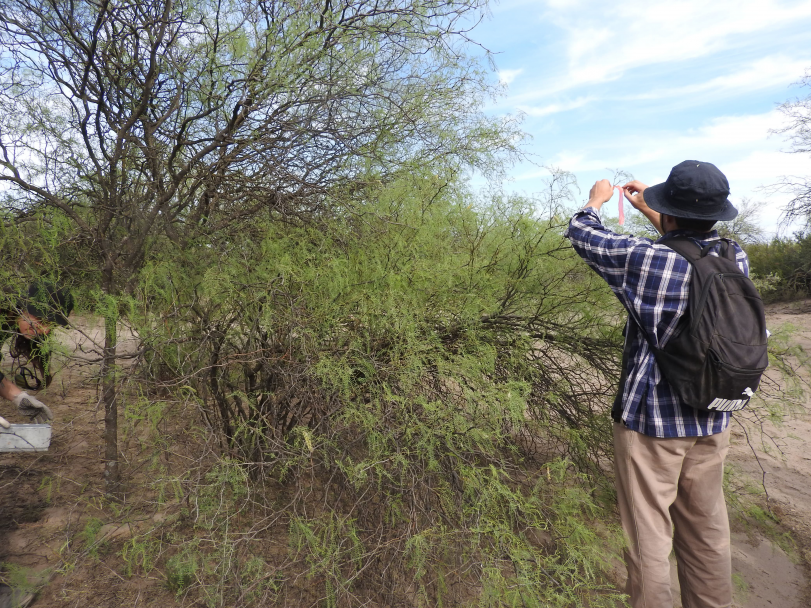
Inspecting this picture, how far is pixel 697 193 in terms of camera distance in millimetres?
2156

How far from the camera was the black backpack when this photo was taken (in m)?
2.01

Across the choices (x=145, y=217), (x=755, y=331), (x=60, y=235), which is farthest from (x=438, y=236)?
(x=60, y=235)

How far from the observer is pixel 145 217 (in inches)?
129

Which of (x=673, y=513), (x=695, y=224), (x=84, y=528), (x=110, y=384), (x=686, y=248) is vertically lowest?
(x=84, y=528)

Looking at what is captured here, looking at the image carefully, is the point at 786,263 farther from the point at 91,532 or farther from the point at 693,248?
the point at 91,532

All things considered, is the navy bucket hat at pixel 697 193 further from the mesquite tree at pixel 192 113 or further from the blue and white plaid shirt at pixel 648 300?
the mesquite tree at pixel 192 113

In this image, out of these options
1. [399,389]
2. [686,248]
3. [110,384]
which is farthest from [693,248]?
[110,384]

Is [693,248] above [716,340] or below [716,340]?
above

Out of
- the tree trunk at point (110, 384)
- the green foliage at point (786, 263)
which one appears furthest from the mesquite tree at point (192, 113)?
the green foliage at point (786, 263)

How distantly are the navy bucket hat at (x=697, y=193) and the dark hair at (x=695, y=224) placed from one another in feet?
0.14

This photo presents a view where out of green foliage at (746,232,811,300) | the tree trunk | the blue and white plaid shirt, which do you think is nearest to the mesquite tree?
the tree trunk

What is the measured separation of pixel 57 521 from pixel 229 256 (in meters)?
2.15

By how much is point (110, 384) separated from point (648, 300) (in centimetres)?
272

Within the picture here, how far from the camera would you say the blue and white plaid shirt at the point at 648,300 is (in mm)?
2062
